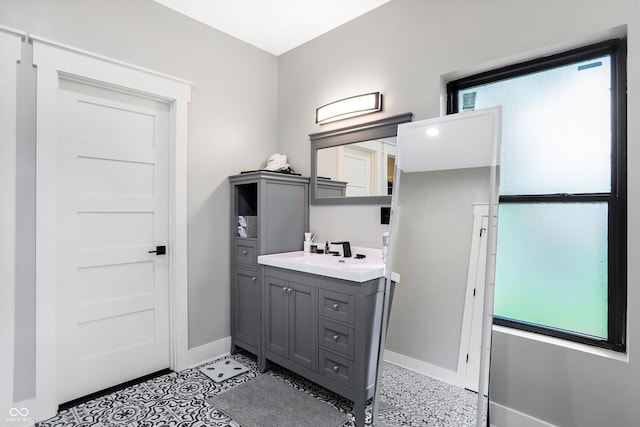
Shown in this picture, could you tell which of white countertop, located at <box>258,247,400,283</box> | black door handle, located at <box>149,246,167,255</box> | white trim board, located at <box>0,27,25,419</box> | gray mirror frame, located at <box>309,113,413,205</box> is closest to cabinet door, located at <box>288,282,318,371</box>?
white countertop, located at <box>258,247,400,283</box>

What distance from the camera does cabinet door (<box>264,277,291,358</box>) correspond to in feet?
7.86

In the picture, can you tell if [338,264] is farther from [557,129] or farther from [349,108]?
[557,129]

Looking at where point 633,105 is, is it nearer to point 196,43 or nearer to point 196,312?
point 196,43

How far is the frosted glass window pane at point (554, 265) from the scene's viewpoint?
1.71 m

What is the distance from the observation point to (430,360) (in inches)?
72.1

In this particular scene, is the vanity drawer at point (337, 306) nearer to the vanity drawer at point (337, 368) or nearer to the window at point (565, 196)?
the vanity drawer at point (337, 368)

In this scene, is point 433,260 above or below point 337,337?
above

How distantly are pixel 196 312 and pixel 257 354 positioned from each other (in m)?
0.62

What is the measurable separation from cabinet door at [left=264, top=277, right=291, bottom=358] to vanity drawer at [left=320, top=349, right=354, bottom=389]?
1.19 ft

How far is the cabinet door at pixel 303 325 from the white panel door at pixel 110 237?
3.52 feet

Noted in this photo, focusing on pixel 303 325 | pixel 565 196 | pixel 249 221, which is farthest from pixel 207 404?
pixel 565 196

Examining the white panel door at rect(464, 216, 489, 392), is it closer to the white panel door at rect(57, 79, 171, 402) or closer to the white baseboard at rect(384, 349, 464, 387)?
the white baseboard at rect(384, 349, 464, 387)

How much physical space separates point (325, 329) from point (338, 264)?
1.47 feet

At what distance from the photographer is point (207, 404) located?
2.12 metres
